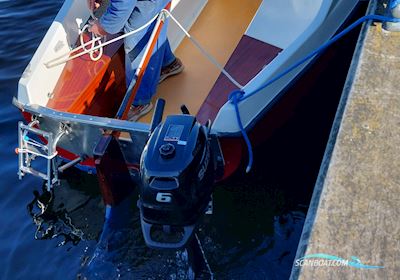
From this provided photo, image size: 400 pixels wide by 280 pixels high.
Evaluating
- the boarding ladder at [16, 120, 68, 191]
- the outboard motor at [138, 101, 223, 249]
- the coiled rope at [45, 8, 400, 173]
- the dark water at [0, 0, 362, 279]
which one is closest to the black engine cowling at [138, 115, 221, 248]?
the outboard motor at [138, 101, 223, 249]

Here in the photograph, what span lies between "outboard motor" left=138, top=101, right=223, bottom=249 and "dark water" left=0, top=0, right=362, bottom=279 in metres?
0.73

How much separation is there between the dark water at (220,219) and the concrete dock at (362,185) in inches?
55.6

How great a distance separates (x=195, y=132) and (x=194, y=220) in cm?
48

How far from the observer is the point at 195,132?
3025 millimetres

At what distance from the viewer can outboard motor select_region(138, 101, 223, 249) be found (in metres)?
2.84

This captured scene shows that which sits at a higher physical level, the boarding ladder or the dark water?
the boarding ladder

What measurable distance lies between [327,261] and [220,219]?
1957mm

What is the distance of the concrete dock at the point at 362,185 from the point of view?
6.79 ft

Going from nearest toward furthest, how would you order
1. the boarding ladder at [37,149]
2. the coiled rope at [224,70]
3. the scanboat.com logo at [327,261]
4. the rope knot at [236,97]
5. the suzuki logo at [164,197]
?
the scanboat.com logo at [327,261] → the suzuki logo at [164,197] → the coiled rope at [224,70] → the rope knot at [236,97] → the boarding ladder at [37,149]

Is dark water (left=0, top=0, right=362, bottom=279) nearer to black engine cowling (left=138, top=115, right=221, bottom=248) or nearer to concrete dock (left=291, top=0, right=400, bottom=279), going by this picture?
black engine cowling (left=138, top=115, right=221, bottom=248)

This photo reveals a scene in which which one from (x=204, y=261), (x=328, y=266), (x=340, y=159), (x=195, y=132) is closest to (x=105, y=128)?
(x=195, y=132)

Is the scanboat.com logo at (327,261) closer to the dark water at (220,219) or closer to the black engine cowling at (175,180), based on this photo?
the black engine cowling at (175,180)

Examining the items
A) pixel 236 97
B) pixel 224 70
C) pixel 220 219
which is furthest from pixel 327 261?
pixel 224 70

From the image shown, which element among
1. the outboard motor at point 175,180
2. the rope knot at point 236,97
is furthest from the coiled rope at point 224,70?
the outboard motor at point 175,180
